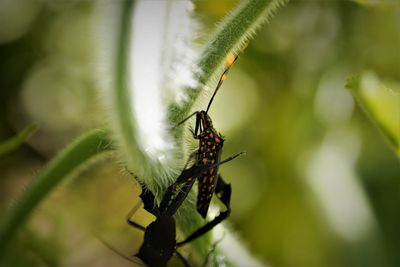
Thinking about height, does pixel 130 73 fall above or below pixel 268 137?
above

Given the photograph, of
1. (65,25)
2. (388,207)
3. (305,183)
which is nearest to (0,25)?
(65,25)

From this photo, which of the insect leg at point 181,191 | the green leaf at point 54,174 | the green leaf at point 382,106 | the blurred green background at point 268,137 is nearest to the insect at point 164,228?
the insect leg at point 181,191

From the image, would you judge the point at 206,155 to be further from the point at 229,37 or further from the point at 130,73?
the point at 130,73

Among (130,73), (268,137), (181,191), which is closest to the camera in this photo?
(130,73)

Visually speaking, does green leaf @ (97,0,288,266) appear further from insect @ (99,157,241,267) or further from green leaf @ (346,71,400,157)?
green leaf @ (346,71,400,157)

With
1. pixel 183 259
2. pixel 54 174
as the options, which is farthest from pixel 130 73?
pixel 183 259

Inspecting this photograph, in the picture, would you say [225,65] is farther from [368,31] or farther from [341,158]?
[368,31]
